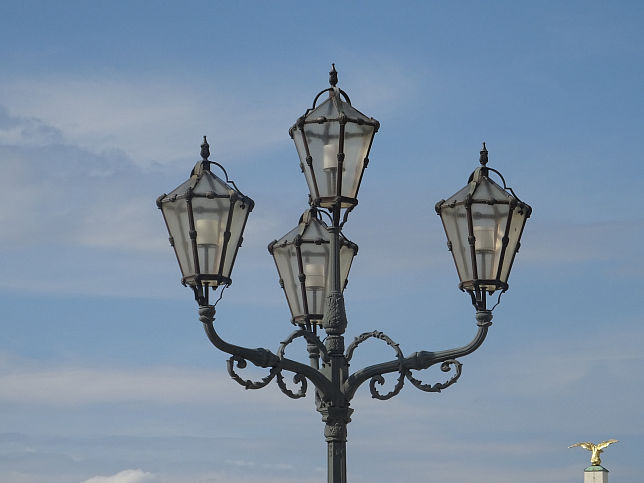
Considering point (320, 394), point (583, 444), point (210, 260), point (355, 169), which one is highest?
point (583, 444)

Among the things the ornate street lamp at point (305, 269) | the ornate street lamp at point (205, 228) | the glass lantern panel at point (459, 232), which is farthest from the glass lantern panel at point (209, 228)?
the ornate street lamp at point (305, 269)

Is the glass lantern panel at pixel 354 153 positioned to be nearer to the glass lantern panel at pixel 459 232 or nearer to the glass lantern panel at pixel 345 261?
the glass lantern panel at pixel 459 232

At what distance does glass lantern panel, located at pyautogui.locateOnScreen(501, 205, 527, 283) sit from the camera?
453 inches

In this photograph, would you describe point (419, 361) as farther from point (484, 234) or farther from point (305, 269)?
point (305, 269)

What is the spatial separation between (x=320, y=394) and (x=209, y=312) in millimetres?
1084

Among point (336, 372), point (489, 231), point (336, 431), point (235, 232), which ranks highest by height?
point (489, 231)

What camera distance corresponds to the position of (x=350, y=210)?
11.2 metres

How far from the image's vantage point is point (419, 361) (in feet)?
37.2

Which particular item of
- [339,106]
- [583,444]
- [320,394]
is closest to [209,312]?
[320,394]

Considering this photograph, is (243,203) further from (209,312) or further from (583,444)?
(583,444)

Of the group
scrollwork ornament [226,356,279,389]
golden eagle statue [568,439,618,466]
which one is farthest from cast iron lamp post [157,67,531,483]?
golden eagle statue [568,439,618,466]

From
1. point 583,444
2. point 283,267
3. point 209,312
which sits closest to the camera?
point 209,312

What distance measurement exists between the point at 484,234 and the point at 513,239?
256 mm

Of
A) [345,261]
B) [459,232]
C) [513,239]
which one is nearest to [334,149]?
[459,232]
